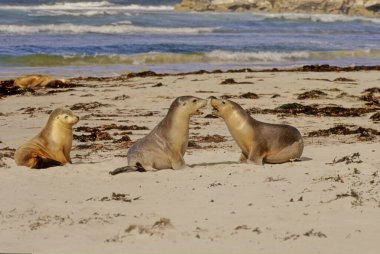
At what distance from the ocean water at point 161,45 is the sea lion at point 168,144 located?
12.8 m

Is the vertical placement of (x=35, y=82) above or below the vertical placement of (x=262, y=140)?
below

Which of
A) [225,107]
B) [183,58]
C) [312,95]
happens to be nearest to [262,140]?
[225,107]

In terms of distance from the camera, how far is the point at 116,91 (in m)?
17.0

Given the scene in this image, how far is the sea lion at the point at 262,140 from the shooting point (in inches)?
359

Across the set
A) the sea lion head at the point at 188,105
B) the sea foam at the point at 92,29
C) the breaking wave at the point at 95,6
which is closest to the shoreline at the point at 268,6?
the breaking wave at the point at 95,6

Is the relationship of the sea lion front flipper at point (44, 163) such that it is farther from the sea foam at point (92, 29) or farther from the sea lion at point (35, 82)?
the sea foam at point (92, 29)

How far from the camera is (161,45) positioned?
30.5m

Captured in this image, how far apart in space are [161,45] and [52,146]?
2147 centimetres

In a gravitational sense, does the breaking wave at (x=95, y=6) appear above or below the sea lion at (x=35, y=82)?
below

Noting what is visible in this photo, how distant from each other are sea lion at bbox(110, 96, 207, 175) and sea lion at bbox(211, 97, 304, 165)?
1.48 feet

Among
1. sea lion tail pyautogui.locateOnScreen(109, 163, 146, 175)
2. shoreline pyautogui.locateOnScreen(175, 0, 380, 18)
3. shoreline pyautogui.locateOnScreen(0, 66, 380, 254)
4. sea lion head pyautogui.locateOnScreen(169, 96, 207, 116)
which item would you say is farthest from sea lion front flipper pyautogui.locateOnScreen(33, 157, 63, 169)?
shoreline pyautogui.locateOnScreen(175, 0, 380, 18)

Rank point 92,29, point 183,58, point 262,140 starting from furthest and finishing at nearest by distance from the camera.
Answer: point 92,29
point 183,58
point 262,140

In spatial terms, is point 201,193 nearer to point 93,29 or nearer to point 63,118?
point 63,118

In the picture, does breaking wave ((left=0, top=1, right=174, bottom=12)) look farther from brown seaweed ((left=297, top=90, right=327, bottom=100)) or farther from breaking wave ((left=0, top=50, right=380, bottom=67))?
brown seaweed ((left=297, top=90, right=327, bottom=100))
